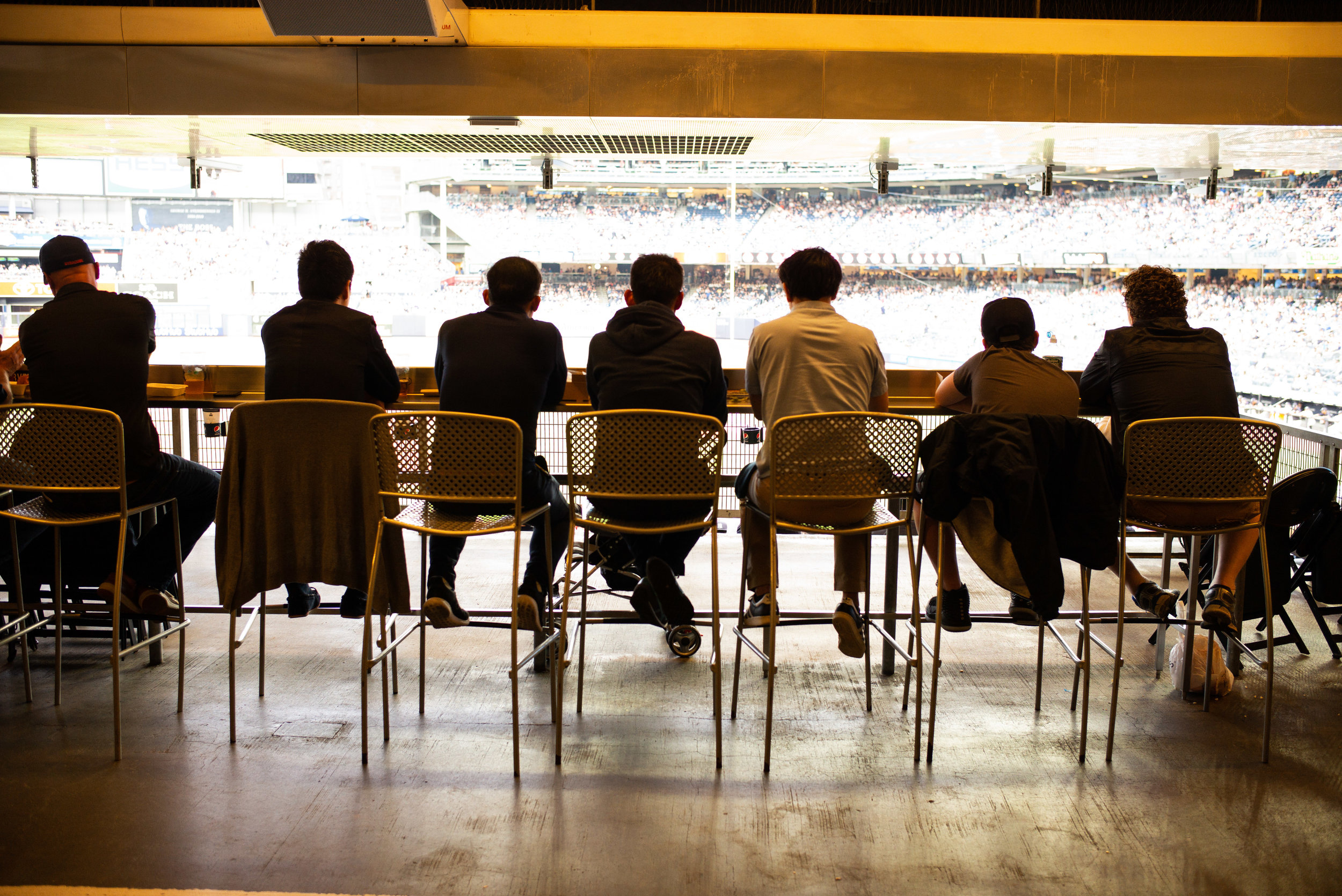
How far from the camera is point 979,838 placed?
2.05m

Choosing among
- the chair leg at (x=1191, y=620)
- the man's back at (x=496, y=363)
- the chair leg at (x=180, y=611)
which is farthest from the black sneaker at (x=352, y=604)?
the chair leg at (x=1191, y=620)

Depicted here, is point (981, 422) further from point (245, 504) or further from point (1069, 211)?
point (1069, 211)

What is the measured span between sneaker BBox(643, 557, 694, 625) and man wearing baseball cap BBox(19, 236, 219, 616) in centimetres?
159

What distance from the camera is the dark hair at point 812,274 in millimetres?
2760

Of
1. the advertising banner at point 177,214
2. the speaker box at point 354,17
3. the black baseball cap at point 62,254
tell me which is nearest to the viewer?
the black baseball cap at point 62,254

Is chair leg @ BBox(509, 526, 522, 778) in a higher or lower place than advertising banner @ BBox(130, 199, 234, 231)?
lower

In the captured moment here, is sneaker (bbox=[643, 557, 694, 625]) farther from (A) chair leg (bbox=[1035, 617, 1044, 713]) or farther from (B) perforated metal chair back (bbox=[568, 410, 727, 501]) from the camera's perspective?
(A) chair leg (bbox=[1035, 617, 1044, 713])

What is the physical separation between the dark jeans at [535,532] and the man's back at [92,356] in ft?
3.23

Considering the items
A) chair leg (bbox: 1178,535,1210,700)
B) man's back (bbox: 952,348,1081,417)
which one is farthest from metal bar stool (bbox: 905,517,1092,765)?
man's back (bbox: 952,348,1081,417)

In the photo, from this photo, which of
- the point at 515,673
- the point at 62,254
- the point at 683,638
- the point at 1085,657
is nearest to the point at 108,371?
the point at 62,254

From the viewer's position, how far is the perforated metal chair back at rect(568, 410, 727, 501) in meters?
2.33

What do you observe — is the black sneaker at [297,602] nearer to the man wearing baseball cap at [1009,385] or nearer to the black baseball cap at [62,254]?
the black baseball cap at [62,254]

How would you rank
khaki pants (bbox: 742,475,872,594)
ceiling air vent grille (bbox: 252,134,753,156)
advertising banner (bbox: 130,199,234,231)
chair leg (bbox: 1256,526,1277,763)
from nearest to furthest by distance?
chair leg (bbox: 1256,526,1277,763) < khaki pants (bbox: 742,475,872,594) < ceiling air vent grille (bbox: 252,134,753,156) < advertising banner (bbox: 130,199,234,231)

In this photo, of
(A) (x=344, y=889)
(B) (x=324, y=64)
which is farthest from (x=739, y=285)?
(A) (x=344, y=889)
